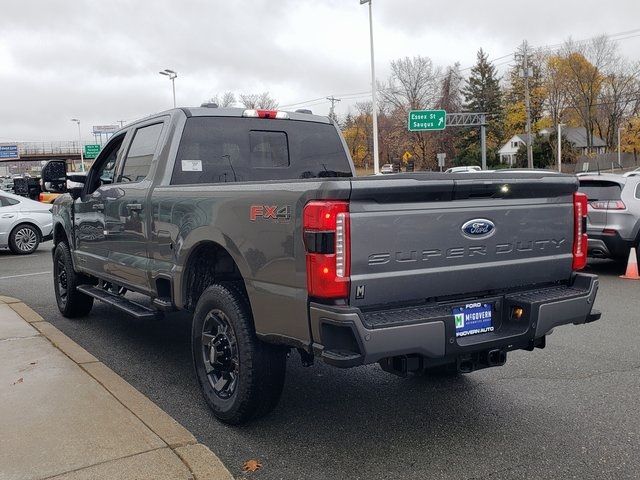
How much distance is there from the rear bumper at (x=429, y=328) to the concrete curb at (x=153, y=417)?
35.3 inches

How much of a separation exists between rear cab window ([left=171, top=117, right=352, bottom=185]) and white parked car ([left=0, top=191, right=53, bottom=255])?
444 inches

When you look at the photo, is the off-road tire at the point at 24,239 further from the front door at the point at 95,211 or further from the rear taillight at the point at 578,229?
the rear taillight at the point at 578,229

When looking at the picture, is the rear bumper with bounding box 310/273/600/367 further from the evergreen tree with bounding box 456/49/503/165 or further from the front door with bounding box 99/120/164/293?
the evergreen tree with bounding box 456/49/503/165

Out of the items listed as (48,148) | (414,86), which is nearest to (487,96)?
(414,86)

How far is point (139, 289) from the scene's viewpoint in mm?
5273

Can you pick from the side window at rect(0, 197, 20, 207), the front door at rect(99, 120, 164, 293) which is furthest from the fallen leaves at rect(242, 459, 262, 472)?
the side window at rect(0, 197, 20, 207)

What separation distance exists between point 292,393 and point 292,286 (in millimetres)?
1646

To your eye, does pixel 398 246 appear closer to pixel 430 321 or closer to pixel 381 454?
pixel 430 321

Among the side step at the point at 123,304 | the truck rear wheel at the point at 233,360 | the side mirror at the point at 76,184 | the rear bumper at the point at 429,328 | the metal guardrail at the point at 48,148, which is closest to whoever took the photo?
the rear bumper at the point at 429,328

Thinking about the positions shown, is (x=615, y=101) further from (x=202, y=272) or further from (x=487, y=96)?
(x=202, y=272)

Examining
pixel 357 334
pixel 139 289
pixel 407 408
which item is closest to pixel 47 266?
pixel 139 289

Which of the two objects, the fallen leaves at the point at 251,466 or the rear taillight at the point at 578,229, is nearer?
the fallen leaves at the point at 251,466

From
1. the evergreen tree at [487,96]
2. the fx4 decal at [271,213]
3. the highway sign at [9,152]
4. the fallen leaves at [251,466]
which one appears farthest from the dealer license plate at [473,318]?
the highway sign at [9,152]

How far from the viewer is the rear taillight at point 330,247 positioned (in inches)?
123
